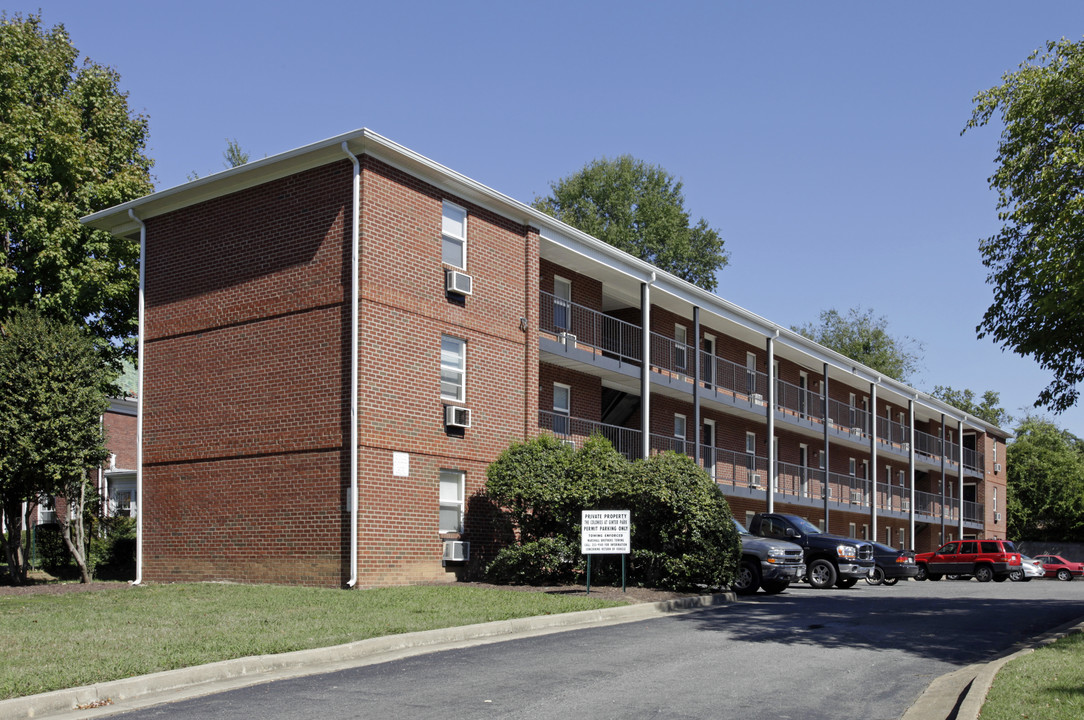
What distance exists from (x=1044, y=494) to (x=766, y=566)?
190 ft

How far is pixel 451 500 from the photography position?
69.1 ft

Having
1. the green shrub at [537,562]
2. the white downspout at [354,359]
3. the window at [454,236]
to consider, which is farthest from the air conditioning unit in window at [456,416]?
the window at [454,236]

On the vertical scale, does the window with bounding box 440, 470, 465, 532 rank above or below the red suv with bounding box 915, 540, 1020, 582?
above

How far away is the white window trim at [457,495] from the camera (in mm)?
20789

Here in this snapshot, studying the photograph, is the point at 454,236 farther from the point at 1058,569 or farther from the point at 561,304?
the point at 1058,569

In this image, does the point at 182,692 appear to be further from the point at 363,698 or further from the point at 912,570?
the point at 912,570

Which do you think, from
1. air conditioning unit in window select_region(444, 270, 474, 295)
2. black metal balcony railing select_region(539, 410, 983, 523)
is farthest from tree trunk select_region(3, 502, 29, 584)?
black metal balcony railing select_region(539, 410, 983, 523)

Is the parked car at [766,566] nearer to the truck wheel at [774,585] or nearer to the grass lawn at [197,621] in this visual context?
the truck wheel at [774,585]

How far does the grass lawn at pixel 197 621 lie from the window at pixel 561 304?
11.1 m

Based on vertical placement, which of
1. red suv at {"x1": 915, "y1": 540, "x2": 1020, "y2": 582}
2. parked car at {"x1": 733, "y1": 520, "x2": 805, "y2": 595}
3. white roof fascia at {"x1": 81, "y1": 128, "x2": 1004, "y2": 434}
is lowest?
red suv at {"x1": 915, "y1": 540, "x2": 1020, "y2": 582}

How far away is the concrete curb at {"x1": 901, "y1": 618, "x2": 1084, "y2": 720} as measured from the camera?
27.8 feet

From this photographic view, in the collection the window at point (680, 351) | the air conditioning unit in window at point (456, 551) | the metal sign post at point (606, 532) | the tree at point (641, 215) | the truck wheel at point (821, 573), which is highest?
the tree at point (641, 215)

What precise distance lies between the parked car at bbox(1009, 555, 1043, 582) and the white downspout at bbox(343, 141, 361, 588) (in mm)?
30445

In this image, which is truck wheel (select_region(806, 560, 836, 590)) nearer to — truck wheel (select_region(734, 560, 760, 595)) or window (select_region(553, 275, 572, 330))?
truck wheel (select_region(734, 560, 760, 595))
